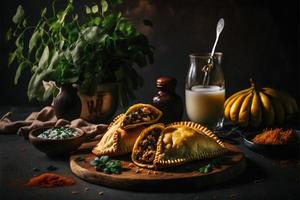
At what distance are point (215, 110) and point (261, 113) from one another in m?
0.21

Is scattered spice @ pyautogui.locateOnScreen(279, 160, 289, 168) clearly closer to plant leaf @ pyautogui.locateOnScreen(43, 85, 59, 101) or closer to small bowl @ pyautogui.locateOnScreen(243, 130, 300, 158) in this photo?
small bowl @ pyautogui.locateOnScreen(243, 130, 300, 158)

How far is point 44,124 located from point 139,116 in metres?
0.58

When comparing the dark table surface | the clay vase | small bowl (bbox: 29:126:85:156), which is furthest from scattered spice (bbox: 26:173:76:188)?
the clay vase

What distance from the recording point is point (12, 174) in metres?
Answer: 2.01

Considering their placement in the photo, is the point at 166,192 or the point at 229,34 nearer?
the point at 166,192

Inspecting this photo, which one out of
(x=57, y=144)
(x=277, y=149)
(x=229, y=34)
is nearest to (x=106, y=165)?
(x=57, y=144)

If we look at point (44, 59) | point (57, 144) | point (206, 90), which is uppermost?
point (44, 59)

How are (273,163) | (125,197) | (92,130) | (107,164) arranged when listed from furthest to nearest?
(92,130) → (273,163) → (107,164) → (125,197)

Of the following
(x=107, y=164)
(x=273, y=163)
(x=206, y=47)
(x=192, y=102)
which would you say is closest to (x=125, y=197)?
(x=107, y=164)

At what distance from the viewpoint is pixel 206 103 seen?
2.54 m

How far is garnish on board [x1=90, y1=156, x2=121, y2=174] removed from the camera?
1896 millimetres

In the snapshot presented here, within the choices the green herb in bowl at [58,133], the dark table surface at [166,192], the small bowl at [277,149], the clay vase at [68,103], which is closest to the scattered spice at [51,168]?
the dark table surface at [166,192]

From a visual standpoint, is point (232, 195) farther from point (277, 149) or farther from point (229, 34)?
point (229, 34)

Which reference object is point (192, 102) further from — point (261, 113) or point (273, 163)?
point (273, 163)
